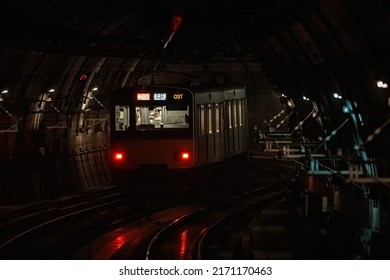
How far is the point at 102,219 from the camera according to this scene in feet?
48.2

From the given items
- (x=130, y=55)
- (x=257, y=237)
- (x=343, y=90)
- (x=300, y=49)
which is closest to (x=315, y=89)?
(x=300, y=49)

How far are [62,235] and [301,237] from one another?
4.86m

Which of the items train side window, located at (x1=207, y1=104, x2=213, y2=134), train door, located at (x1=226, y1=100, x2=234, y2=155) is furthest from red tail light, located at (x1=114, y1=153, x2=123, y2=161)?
train door, located at (x1=226, y1=100, x2=234, y2=155)

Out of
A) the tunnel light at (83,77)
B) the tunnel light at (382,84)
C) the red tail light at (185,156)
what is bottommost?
the red tail light at (185,156)

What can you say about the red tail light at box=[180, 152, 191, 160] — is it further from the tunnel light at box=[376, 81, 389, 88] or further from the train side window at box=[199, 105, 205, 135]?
the tunnel light at box=[376, 81, 389, 88]

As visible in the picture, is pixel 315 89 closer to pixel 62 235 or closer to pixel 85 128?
pixel 62 235

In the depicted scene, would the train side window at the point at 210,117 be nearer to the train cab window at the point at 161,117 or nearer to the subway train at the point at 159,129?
the subway train at the point at 159,129

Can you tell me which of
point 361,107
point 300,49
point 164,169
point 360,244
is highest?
point 300,49

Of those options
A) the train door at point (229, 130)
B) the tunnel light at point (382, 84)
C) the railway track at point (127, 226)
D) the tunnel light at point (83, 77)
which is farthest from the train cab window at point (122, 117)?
the tunnel light at point (382, 84)

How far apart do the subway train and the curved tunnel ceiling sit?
45.7 inches

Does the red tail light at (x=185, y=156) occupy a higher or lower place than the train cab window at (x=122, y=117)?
lower

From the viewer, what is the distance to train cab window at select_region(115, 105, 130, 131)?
651 inches

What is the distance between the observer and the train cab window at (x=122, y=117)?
54.2 ft
